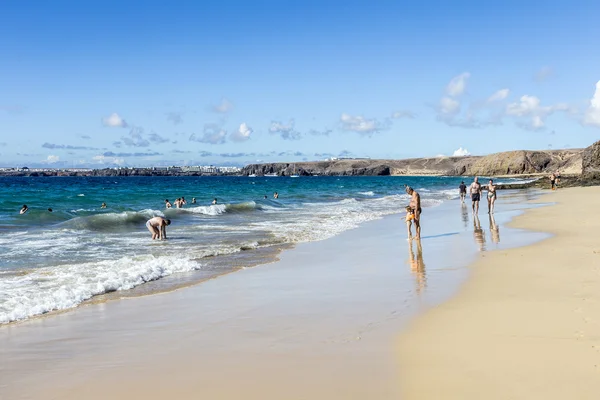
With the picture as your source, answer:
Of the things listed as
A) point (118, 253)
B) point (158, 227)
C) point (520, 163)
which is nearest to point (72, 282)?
point (118, 253)

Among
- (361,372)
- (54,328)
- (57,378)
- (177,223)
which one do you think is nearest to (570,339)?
(361,372)

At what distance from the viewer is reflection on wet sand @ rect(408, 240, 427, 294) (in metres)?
9.69

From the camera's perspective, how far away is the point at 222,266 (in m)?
13.1

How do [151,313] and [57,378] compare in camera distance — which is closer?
[57,378]

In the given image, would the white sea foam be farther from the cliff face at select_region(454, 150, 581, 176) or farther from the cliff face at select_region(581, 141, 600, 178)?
the cliff face at select_region(454, 150, 581, 176)

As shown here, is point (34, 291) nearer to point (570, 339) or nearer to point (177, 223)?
point (570, 339)

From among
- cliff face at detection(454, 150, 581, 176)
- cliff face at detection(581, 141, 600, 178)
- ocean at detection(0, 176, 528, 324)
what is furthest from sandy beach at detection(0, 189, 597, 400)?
cliff face at detection(454, 150, 581, 176)

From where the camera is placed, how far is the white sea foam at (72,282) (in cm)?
883

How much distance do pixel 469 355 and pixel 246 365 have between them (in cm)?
227

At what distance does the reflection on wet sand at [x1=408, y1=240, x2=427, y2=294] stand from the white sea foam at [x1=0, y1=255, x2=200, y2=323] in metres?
4.98

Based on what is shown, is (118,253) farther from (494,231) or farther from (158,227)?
(494,231)

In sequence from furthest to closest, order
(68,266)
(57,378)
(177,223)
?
(177,223), (68,266), (57,378)

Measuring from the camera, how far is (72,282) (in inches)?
424

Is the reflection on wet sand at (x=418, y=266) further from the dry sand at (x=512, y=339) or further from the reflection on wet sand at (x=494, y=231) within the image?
the reflection on wet sand at (x=494, y=231)
